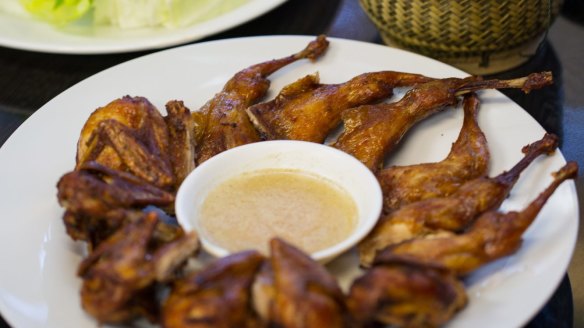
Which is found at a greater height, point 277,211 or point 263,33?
point 277,211

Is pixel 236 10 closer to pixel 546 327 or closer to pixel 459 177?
pixel 459 177

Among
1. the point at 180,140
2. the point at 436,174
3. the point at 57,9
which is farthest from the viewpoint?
the point at 57,9

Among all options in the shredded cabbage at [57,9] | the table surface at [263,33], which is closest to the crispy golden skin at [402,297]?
the table surface at [263,33]

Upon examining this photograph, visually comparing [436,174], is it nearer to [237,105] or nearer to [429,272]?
[429,272]

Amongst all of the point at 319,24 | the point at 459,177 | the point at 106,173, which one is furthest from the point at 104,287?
the point at 319,24

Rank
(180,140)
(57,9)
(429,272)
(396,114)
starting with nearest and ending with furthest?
(429,272) → (180,140) → (396,114) → (57,9)

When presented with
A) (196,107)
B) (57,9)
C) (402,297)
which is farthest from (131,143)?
(57,9)
